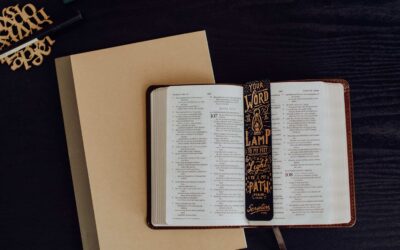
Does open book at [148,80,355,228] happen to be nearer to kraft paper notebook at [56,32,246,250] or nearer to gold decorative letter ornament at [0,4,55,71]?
kraft paper notebook at [56,32,246,250]

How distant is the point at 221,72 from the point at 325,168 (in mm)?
219

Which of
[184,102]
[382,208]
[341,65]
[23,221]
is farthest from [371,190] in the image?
[23,221]

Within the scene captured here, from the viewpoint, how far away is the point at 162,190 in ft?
2.48

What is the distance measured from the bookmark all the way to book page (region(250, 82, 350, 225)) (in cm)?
1

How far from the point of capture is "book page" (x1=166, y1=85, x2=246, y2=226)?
2.46ft

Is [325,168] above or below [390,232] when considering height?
above

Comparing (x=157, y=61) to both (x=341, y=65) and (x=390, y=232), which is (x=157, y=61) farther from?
(x=390, y=232)

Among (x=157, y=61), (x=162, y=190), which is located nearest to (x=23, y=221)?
(x=162, y=190)

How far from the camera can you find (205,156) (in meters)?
0.75

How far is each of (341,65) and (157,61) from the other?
0.29m

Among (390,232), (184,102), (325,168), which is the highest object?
(184,102)

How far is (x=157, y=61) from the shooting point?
79 centimetres

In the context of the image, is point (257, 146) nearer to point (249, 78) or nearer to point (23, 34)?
point (249, 78)

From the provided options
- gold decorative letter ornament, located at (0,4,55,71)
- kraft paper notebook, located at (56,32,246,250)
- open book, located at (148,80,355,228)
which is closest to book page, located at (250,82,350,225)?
open book, located at (148,80,355,228)
